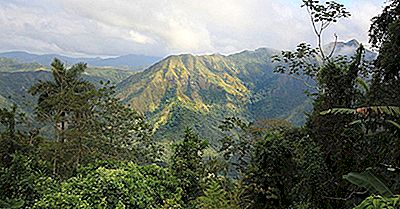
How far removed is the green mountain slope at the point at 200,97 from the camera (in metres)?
122

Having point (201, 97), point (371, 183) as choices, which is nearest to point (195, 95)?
point (201, 97)

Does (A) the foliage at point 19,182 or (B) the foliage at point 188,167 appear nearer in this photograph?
(A) the foliage at point 19,182

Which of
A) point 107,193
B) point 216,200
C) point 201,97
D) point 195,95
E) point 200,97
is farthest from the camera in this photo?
point 195,95

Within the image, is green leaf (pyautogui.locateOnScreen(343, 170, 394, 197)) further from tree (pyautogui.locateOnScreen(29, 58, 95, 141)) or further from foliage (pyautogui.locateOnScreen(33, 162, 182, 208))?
tree (pyautogui.locateOnScreen(29, 58, 95, 141))

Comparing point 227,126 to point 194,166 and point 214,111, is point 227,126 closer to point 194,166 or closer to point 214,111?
point 194,166

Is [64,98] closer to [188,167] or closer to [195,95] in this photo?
[188,167]

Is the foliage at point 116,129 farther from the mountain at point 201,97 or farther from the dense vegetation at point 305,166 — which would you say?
the mountain at point 201,97

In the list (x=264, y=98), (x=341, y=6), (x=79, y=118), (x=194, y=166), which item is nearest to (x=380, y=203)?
(x=194, y=166)

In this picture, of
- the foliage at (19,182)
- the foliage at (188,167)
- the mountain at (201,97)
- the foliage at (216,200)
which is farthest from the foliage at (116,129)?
the mountain at (201,97)

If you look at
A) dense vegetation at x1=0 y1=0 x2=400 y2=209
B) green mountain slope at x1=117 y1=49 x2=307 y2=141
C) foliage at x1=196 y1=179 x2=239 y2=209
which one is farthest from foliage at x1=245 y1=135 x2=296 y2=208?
green mountain slope at x1=117 y1=49 x2=307 y2=141

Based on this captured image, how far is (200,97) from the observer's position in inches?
6225

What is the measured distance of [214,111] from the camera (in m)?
147

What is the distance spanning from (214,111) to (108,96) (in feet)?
410

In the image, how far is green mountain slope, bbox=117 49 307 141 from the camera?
122 m
